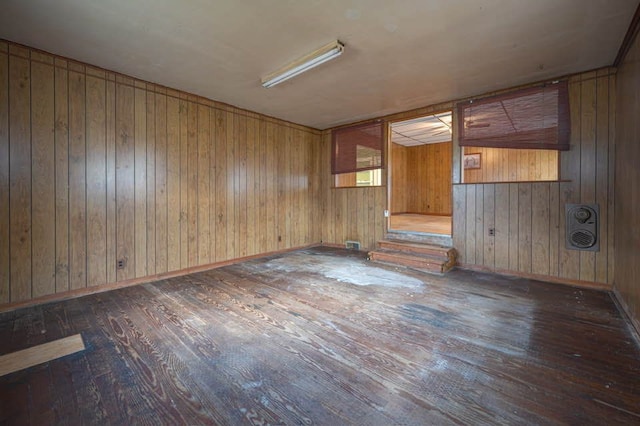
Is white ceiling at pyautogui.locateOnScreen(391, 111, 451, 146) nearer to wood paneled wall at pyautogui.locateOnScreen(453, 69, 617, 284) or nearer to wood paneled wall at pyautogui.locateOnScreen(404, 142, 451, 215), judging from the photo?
wood paneled wall at pyautogui.locateOnScreen(404, 142, 451, 215)

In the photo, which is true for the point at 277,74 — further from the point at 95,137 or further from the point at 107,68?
the point at 95,137

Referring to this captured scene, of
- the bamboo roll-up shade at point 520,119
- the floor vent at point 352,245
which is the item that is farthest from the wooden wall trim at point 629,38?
the floor vent at point 352,245

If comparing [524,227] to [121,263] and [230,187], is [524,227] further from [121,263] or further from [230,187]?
[121,263]

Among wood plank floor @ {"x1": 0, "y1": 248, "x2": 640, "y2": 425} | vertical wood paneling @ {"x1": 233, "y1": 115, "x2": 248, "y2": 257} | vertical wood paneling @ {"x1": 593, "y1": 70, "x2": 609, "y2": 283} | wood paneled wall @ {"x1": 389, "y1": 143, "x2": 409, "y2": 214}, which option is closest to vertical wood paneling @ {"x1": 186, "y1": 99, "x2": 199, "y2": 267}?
vertical wood paneling @ {"x1": 233, "y1": 115, "x2": 248, "y2": 257}

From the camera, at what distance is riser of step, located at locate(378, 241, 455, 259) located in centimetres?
422

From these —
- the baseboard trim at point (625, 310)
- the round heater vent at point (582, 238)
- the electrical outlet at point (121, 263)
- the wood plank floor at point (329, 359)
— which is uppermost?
the round heater vent at point (582, 238)

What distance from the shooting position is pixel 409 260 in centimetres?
428

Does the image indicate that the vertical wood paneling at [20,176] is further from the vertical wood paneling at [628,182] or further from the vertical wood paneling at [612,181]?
the vertical wood paneling at [612,181]

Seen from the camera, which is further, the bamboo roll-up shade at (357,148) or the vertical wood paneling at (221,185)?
the bamboo roll-up shade at (357,148)

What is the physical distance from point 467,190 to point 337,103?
2434 millimetres

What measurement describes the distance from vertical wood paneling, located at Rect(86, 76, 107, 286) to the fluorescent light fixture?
1911 millimetres

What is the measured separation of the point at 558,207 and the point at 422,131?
426 centimetres

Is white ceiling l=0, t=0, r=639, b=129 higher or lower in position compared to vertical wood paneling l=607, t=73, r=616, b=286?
higher

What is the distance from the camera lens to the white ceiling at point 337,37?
7.22 feet
